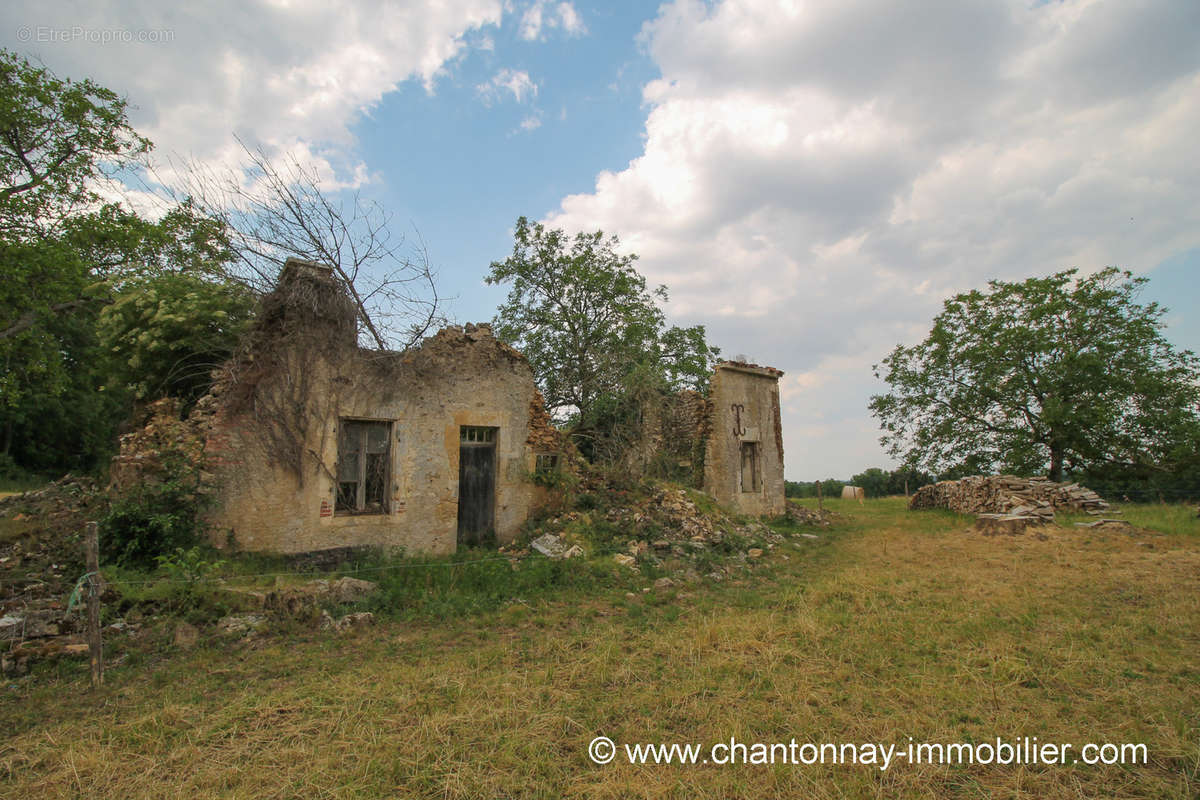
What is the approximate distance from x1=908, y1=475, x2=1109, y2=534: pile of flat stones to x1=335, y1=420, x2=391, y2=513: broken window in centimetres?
1306

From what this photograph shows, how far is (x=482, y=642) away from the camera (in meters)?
5.57

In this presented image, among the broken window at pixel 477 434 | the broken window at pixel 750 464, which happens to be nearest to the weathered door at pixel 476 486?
the broken window at pixel 477 434

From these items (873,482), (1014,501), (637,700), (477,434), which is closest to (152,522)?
(477,434)

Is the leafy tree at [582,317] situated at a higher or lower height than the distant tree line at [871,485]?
higher

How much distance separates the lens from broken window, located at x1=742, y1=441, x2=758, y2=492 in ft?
49.8

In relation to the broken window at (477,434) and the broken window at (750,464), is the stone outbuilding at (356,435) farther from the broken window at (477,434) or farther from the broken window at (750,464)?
the broken window at (750,464)

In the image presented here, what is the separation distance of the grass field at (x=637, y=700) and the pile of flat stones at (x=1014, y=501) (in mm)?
5886

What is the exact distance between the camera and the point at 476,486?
32.3 feet

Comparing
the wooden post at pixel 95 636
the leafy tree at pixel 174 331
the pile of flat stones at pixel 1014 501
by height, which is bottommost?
the wooden post at pixel 95 636

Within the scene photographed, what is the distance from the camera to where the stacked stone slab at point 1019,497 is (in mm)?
14031

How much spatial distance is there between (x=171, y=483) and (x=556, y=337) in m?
14.0

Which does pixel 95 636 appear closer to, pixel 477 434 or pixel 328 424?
pixel 328 424

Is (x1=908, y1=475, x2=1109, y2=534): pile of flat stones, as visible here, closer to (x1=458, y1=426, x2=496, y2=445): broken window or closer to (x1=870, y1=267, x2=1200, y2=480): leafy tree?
(x1=870, y1=267, x2=1200, y2=480): leafy tree

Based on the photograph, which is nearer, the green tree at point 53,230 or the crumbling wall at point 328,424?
the crumbling wall at point 328,424
